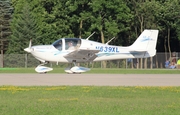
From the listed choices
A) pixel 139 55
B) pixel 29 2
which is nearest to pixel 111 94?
pixel 139 55

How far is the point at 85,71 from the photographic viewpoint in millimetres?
29688

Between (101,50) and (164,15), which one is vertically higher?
(164,15)

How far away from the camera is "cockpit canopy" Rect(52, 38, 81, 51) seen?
3059cm

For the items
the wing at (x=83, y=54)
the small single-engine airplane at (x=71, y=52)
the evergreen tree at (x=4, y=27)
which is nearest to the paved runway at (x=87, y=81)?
the small single-engine airplane at (x=71, y=52)

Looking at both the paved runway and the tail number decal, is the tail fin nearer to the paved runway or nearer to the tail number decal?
the tail number decal

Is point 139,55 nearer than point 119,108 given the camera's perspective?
No

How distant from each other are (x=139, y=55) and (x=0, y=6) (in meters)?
34.7

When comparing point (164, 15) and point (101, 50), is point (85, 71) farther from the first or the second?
point (164, 15)

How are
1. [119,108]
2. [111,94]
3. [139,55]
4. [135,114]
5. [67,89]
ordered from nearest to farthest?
[135,114] → [119,108] → [111,94] → [67,89] → [139,55]

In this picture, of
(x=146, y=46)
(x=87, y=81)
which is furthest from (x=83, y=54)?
(x=87, y=81)

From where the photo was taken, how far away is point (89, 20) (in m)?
59.7

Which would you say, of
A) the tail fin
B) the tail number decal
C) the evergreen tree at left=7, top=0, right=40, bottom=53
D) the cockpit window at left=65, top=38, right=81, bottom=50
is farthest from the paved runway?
the evergreen tree at left=7, top=0, right=40, bottom=53

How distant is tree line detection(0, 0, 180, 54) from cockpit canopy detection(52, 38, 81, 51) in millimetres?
26360

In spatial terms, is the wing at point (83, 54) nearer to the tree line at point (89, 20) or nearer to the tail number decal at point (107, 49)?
the tail number decal at point (107, 49)
